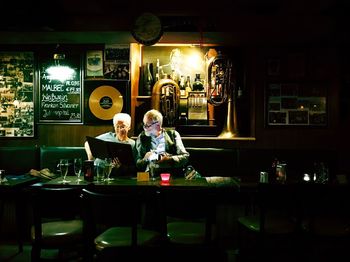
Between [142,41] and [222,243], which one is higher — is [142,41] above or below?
above

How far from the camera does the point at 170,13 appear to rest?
6668 millimetres

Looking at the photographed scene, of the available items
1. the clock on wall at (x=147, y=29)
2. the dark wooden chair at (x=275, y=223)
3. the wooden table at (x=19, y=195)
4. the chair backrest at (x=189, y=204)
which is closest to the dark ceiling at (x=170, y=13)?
the clock on wall at (x=147, y=29)

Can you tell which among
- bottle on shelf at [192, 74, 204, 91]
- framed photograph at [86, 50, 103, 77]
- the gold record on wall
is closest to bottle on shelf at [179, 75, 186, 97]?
bottle on shelf at [192, 74, 204, 91]

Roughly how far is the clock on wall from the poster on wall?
206 cm

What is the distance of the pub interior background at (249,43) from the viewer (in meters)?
6.32

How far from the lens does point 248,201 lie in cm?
529

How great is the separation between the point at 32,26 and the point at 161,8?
6.17ft

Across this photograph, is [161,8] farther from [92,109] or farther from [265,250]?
[265,250]

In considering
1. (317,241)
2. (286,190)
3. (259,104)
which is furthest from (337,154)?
(286,190)

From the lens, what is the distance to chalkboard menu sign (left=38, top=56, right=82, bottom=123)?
22.9 feet

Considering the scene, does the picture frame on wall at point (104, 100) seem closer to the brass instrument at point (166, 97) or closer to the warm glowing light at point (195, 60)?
the brass instrument at point (166, 97)

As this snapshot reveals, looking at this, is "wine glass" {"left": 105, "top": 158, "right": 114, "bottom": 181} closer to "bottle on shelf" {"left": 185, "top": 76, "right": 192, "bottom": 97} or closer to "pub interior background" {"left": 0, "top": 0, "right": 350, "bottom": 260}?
"pub interior background" {"left": 0, "top": 0, "right": 350, "bottom": 260}

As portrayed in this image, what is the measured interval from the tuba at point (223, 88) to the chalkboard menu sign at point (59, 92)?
202cm

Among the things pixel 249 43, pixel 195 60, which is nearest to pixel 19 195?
pixel 195 60
